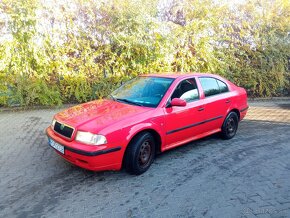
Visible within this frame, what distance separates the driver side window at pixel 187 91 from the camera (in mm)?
4344

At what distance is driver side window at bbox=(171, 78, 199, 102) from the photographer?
434cm

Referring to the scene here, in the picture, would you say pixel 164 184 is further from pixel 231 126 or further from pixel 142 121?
pixel 231 126

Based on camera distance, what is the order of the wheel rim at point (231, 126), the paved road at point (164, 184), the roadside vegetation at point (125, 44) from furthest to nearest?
the roadside vegetation at point (125, 44) → the wheel rim at point (231, 126) → the paved road at point (164, 184)

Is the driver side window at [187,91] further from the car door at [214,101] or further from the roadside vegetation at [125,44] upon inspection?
the roadside vegetation at [125,44]

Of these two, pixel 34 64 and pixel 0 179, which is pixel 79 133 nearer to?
pixel 0 179

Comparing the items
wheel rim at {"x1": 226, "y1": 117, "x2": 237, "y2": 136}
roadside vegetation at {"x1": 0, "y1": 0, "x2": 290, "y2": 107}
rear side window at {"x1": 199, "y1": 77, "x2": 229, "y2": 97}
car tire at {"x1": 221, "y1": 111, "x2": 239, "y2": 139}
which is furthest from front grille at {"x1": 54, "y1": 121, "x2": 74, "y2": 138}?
roadside vegetation at {"x1": 0, "y1": 0, "x2": 290, "y2": 107}

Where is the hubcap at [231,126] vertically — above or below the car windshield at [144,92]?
below

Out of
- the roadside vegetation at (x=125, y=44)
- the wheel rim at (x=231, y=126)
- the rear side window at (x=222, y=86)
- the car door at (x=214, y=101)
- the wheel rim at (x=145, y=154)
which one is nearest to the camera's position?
the wheel rim at (x=145, y=154)

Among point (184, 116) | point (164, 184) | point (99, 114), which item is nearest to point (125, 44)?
point (184, 116)

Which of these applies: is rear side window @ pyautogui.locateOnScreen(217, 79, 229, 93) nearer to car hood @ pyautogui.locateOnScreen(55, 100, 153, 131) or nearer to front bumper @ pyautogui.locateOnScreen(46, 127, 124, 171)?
car hood @ pyautogui.locateOnScreen(55, 100, 153, 131)

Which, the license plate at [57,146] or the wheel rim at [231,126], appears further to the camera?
the wheel rim at [231,126]

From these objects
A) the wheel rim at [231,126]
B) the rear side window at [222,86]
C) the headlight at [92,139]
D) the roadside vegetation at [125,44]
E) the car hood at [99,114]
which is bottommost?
the wheel rim at [231,126]

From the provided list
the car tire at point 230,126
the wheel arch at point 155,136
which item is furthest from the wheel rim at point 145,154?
the car tire at point 230,126

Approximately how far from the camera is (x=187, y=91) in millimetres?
4496
